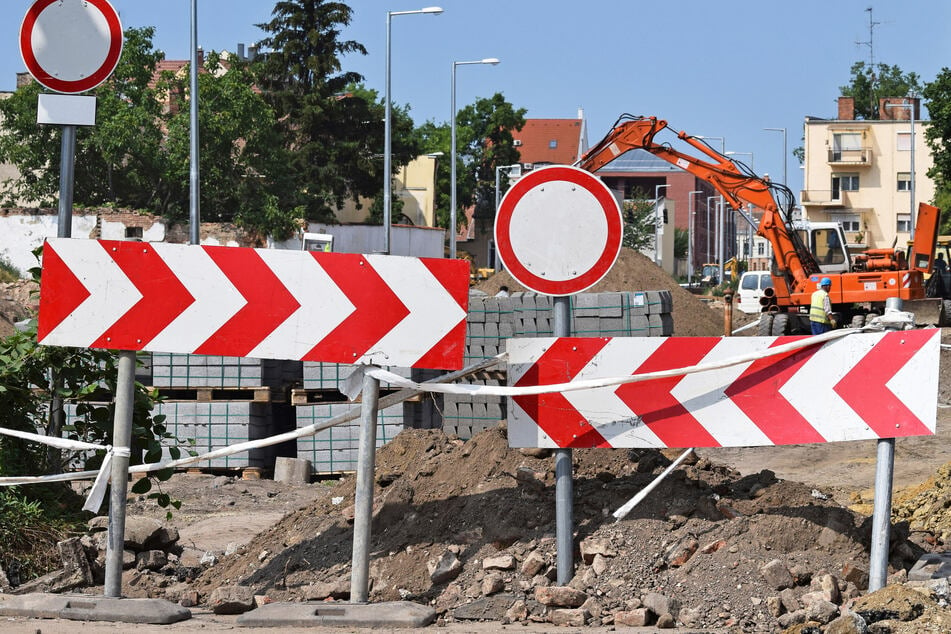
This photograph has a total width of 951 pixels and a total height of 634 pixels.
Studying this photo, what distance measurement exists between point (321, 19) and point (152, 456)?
52.8 m

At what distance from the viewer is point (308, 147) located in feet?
188

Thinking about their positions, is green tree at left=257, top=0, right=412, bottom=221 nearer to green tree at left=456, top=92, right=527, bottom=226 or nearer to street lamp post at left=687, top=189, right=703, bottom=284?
green tree at left=456, top=92, right=527, bottom=226

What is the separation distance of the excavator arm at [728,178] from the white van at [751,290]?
17.0m

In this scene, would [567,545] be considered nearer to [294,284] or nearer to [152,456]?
[294,284]

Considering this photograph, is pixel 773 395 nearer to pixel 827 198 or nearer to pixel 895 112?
pixel 827 198

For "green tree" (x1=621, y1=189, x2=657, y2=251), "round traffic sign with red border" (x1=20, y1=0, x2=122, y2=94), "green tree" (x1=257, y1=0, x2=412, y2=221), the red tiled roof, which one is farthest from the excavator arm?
the red tiled roof

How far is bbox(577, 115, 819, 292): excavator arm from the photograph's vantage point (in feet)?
88.4

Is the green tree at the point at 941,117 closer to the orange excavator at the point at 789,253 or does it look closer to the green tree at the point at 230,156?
the orange excavator at the point at 789,253

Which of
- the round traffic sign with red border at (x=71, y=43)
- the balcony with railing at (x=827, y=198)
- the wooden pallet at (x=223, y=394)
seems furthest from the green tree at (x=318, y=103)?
the round traffic sign with red border at (x=71, y=43)

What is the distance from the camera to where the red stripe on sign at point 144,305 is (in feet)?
20.4

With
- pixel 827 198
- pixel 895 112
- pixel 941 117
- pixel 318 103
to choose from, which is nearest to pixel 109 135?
pixel 318 103

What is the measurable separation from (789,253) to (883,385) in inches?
941

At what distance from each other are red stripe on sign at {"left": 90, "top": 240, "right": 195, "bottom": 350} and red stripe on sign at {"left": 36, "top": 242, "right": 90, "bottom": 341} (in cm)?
22

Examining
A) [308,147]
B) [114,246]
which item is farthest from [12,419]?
[308,147]
